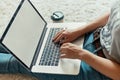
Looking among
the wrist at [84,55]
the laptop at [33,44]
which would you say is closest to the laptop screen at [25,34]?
the laptop at [33,44]

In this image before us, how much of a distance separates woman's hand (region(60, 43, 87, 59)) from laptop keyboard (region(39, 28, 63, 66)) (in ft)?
0.18

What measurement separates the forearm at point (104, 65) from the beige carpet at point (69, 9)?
1.99 feet

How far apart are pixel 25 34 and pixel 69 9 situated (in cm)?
64

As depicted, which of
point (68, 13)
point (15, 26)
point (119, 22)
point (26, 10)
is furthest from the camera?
point (68, 13)

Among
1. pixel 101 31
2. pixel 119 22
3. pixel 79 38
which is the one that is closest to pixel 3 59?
pixel 79 38

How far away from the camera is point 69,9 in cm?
167

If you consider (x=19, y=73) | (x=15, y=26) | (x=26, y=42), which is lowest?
(x=19, y=73)

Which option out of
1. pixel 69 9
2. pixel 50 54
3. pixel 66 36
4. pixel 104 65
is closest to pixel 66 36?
pixel 66 36

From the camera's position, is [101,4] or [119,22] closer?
[119,22]

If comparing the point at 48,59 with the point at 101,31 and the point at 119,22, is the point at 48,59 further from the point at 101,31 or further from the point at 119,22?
the point at 119,22

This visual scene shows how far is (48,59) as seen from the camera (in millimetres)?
1112

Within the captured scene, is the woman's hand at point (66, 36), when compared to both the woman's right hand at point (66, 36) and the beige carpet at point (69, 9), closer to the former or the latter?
the woman's right hand at point (66, 36)

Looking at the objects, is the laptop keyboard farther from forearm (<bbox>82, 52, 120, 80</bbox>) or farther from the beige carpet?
the beige carpet

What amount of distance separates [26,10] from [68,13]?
53 centimetres
